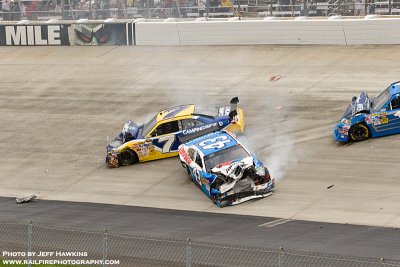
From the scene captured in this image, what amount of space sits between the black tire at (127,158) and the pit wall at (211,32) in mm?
11728

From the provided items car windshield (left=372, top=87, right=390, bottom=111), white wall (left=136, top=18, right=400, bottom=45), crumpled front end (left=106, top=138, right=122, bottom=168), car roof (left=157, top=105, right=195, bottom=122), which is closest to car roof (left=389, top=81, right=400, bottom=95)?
car windshield (left=372, top=87, right=390, bottom=111)

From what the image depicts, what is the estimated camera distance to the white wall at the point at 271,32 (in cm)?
3344

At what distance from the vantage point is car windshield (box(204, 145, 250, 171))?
21.7 m

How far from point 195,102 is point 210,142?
25.6ft

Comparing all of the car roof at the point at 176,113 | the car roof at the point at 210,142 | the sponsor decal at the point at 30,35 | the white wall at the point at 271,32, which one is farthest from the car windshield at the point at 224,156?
the sponsor decal at the point at 30,35

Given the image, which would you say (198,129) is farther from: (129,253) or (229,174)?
(129,253)

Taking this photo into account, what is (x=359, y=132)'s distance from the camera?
954 inches

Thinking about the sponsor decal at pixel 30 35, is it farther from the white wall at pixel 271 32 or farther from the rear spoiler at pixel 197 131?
the rear spoiler at pixel 197 131

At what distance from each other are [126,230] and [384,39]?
16663 millimetres

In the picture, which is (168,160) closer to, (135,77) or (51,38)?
(135,77)

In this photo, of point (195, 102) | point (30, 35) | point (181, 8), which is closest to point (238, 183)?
point (195, 102)

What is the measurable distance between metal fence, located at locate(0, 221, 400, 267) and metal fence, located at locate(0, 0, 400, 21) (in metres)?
19.3

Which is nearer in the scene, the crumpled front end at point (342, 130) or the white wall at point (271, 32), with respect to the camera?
the crumpled front end at point (342, 130)

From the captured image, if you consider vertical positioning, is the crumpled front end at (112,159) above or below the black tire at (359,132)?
below
